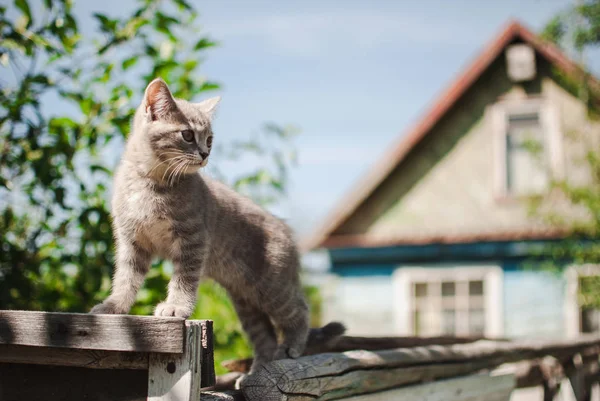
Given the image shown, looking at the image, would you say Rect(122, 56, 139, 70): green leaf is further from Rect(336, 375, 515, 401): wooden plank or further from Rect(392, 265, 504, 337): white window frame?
Rect(392, 265, 504, 337): white window frame

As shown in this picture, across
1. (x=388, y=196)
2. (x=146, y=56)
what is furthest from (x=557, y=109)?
(x=146, y=56)

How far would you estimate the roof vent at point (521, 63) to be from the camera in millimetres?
12969

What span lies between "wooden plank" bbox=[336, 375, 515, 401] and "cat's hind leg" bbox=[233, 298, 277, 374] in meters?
0.64

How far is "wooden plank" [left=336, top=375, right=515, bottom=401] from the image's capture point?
13.6ft

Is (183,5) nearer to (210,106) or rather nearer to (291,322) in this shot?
(210,106)

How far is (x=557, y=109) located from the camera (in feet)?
42.4

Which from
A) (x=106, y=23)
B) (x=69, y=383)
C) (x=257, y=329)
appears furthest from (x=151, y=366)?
(x=106, y=23)

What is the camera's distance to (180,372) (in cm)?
246

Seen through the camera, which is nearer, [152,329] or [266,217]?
[152,329]

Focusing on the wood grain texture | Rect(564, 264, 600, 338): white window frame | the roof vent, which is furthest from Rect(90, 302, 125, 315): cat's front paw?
the roof vent

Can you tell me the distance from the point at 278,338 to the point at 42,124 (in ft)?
6.65

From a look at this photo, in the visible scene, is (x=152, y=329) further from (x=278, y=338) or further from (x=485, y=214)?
(x=485, y=214)

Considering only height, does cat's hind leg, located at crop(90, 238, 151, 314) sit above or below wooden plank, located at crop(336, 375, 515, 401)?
above

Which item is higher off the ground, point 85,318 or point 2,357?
point 85,318
